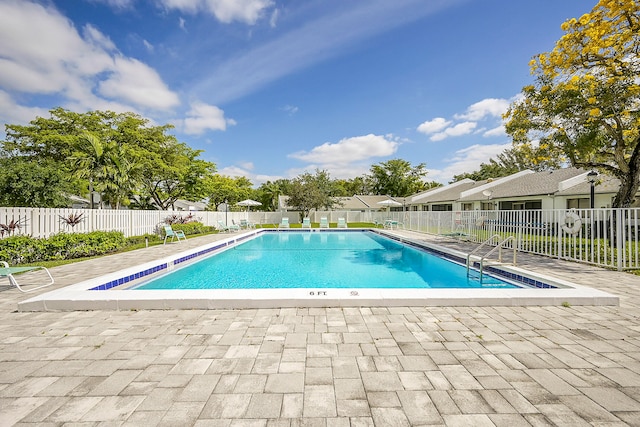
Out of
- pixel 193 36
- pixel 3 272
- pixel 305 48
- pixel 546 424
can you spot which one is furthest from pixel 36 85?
pixel 546 424

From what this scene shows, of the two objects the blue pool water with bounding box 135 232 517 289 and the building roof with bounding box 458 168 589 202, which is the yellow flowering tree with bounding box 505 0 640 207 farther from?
the building roof with bounding box 458 168 589 202

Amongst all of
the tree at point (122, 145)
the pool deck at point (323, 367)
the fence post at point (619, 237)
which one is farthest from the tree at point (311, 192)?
the pool deck at point (323, 367)

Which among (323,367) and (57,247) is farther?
(57,247)

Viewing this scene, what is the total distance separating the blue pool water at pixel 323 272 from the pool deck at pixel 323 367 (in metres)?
2.70

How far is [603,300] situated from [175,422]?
538 centimetres

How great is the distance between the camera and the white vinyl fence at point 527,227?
6.37 metres

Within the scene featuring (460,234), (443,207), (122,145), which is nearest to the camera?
(460,234)

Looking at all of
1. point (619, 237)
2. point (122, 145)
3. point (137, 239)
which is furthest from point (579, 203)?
point (122, 145)

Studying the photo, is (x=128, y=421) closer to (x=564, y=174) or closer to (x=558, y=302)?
(x=558, y=302)

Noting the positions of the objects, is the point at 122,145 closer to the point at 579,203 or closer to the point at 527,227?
the point at 527,227

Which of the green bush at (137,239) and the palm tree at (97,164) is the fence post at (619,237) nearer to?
the green bush at (137,239)

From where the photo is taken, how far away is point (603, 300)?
393cm

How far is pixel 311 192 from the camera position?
27578mm

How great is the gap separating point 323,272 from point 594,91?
895 centimetres
